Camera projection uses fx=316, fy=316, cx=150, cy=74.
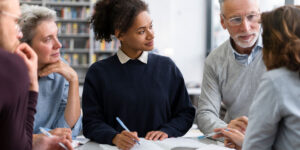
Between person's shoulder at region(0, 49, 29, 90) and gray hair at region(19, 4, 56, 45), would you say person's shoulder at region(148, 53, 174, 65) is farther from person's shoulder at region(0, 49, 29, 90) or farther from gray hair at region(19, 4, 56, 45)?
person's shoulder at region(0, 49, 29, 90)

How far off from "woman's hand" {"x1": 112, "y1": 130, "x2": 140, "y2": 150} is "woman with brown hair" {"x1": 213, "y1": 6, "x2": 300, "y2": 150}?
0.48m

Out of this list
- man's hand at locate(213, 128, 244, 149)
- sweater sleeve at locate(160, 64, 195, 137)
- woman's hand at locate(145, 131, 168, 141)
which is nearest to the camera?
man's hand at locate(213, 128, 244, 149)

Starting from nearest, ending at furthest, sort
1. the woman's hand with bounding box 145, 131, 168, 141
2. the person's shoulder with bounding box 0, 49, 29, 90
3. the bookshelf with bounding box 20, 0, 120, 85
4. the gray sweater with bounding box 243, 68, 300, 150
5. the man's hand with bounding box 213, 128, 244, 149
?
the person's shoulder with bounding box 0, 49, 29, 90 → the gray sweater with bounding box 243, 68, 300, 150 → the man's hand with bounding box 213, 128, 244, 149 → the woman's hand with bounding box 145, 131, 168, 141 → the bookshelf with bounding box 20, 0, 120, 85

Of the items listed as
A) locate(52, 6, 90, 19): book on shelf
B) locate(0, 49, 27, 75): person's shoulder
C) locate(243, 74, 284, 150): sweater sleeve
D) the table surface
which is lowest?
the table surface

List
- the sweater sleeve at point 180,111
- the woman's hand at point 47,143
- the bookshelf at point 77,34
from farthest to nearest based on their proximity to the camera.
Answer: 1. the bookshelf at point 77,34
2. the sweater sleeve at point 180,111
3. the woman's hand at point 47,143

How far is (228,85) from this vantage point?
162 cm

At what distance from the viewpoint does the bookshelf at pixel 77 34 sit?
22.9 ft

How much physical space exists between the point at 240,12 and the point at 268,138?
84 centimetres

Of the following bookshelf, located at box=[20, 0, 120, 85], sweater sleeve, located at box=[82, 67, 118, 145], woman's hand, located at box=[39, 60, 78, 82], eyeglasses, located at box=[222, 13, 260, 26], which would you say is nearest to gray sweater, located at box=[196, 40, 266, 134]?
eyeglasses, located at box=[222, 13, 260, 26]

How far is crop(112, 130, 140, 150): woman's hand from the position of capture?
50.1 inches

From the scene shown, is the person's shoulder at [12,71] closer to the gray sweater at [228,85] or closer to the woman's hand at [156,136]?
the woman's hand at [156,136]

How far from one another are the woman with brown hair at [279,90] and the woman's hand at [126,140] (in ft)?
1.58

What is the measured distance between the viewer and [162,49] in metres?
6.95

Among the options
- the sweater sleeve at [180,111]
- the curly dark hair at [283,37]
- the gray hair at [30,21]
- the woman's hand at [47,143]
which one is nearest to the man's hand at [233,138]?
the sweater sleeve at [180,111]
